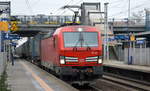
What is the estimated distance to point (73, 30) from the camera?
635 inches

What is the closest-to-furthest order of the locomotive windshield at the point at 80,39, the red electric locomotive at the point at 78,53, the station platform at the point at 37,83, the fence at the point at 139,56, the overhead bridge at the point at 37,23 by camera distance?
the station platform at the point at 37,83
the red electric locomotive at the point at 78,53
the locomotive windshield at the point at 80,39
the fence at the point at 139,56
the overhead bridge at the point at 37,23

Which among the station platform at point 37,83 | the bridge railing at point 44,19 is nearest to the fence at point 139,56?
the station platform at point 37,83

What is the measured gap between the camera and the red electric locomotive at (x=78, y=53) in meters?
15.3

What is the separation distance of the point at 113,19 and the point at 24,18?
17.0 meters

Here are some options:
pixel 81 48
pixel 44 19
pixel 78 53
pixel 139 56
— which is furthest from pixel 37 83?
pixel 44 19

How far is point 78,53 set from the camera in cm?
1543

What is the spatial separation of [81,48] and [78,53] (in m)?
0.31

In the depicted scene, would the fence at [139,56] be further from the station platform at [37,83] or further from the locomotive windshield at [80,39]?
the locomotive windshield at [80,39]

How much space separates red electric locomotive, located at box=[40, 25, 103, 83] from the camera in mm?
15266

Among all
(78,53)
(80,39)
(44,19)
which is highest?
(44,19)

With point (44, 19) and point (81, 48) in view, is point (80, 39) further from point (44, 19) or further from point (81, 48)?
point (44, 19)

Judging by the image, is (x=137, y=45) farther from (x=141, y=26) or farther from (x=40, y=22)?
(x=40, y=22)

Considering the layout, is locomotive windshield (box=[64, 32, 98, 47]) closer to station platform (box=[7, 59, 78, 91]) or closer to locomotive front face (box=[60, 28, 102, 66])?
locomotive front face (box=[60, 28, 102, 66])

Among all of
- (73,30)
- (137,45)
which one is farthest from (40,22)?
(73,30)
